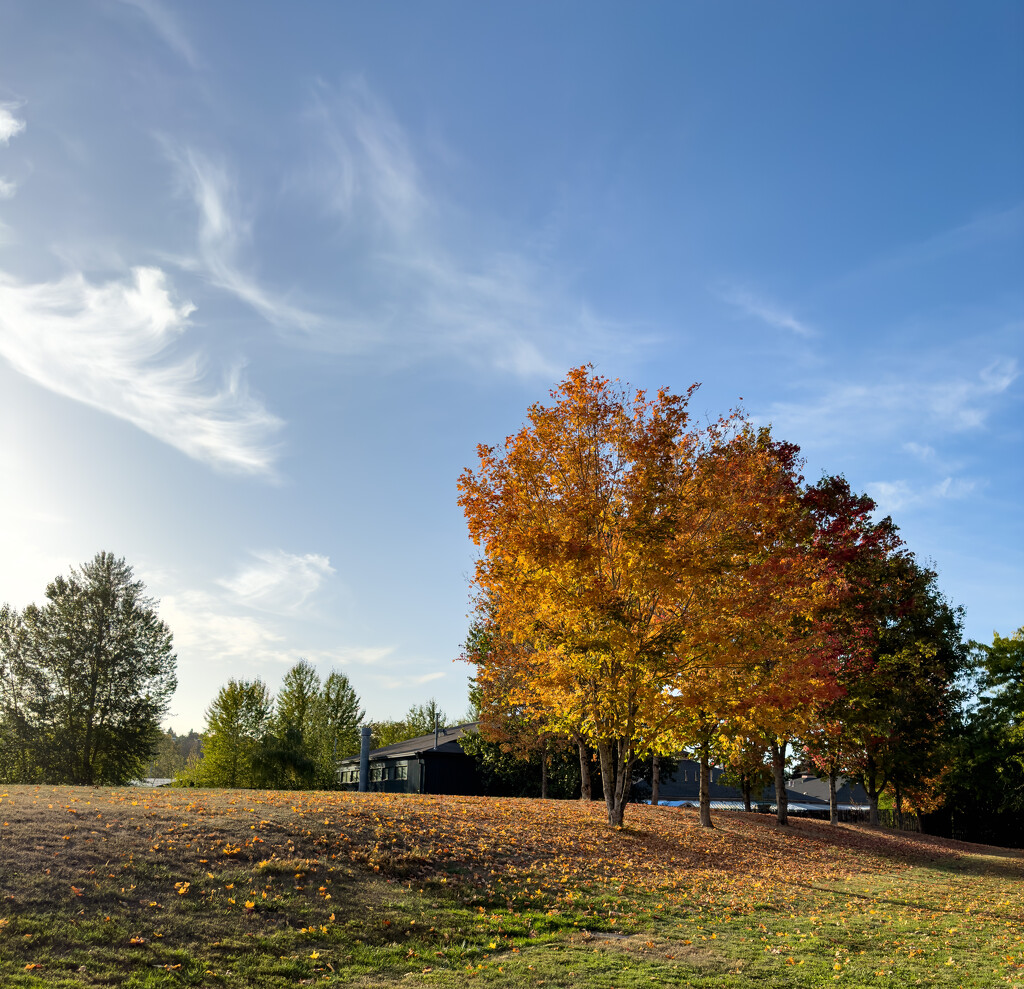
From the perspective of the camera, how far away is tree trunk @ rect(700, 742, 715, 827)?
21734 mm

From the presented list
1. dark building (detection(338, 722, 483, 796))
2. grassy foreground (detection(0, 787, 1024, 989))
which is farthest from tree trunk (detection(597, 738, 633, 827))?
dark building (detection(338, 722, 483, 796))

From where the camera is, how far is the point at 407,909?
941cm

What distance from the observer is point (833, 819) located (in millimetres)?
31562

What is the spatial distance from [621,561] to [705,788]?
10163 mm

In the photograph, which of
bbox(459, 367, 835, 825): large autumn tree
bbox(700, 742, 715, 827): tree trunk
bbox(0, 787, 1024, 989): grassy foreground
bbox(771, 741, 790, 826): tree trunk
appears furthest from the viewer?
bbox(771, 741, 790, 826): tree trunk

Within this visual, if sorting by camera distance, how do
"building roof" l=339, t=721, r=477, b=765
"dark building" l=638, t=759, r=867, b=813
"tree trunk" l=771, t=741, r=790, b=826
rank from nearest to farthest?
"tree trunk" l=771, t=741, r=790, b=826, "building roof" l=339, t=721, r=477, b=765, "dark building" l=638, t=759, r=867, b=813

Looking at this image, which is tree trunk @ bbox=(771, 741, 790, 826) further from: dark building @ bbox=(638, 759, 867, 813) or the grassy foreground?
dark building @ bbox=(638, 759, 867, 813)

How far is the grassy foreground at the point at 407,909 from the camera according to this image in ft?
24.2

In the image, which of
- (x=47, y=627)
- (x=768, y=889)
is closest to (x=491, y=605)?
(x=768, y=889)

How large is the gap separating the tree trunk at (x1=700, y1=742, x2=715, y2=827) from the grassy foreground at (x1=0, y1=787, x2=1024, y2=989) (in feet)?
20.5

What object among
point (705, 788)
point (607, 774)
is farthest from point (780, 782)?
point (607, 774)

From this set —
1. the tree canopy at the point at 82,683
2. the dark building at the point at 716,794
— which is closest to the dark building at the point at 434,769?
the tree canopy at the point at 82,683

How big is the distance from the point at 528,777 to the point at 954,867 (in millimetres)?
22735

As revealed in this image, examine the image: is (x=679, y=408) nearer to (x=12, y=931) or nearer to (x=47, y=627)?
(x=12, y=931)
